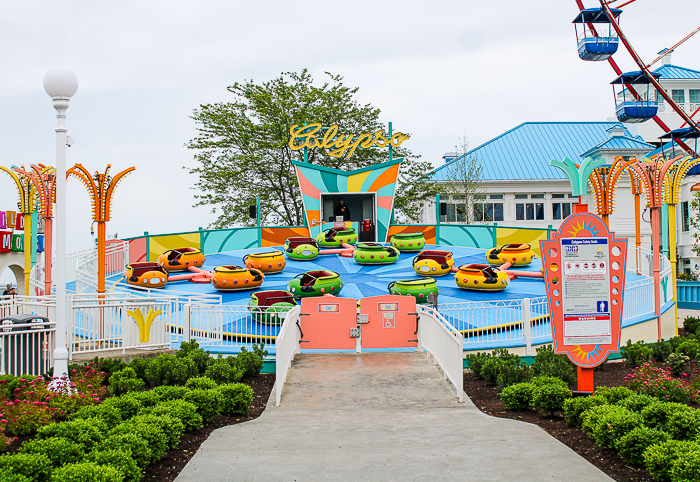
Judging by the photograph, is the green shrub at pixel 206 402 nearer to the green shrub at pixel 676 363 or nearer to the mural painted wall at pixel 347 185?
the green shrub at pixel 676 363

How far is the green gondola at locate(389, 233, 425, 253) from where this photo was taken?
27.1 metres

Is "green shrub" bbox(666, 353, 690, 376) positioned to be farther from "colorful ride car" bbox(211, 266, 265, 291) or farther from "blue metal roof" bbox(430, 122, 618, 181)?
"blue metal roof" bbox(430, 122, 618, 181)

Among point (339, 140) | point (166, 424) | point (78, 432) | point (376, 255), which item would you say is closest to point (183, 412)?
point (166, 424)

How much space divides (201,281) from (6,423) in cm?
1421

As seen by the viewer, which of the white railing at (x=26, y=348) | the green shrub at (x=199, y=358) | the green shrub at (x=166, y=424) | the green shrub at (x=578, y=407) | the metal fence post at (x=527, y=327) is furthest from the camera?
the metal fence post at (x=527, y=327)

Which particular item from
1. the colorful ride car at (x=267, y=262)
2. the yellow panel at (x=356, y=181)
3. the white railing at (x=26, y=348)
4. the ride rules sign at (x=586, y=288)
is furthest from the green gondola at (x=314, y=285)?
the yellow panel at (x=356, y=181)

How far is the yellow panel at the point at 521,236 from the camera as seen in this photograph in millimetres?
25828

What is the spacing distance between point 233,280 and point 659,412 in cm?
1490

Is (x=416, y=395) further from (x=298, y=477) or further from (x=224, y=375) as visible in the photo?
(x=298, y=477)

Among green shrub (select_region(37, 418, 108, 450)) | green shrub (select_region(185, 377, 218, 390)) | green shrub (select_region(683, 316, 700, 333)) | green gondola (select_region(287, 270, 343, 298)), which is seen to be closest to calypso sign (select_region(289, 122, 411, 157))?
green gondola (select_region(287, 270, 343, 298))

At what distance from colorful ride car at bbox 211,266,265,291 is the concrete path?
980 centimetres

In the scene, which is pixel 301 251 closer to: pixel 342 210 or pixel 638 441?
pixel 342 210

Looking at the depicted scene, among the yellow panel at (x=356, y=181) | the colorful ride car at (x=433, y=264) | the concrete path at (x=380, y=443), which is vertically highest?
the yellow panel at (x=356, y=181)

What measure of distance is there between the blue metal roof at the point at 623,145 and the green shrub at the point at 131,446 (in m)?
39.8
